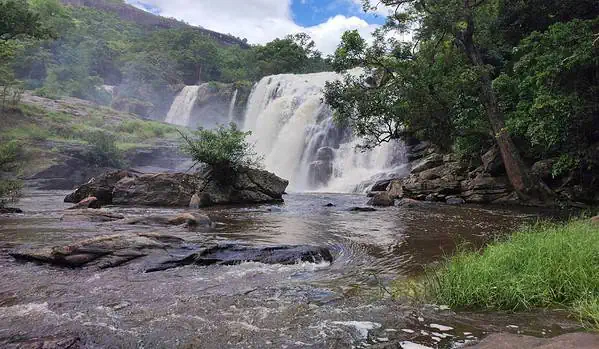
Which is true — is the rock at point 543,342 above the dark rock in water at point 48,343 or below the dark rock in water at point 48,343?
above

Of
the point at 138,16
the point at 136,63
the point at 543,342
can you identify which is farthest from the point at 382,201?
the point at 138,16

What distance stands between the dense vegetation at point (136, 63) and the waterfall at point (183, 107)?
3.30 m

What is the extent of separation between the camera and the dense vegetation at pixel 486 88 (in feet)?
42.8

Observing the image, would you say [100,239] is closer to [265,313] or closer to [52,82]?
[265,313]

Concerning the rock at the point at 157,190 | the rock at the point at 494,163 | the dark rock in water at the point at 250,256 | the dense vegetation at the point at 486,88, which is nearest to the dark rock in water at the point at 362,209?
the dense vegetation at the point at 486,88

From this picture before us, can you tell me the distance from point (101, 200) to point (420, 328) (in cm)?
1755

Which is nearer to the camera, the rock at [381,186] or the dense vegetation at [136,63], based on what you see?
the rock at [381,186]

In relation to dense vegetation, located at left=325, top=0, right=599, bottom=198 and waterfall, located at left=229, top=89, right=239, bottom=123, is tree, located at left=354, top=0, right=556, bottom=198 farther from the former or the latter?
waterfall, located at left=229, top=89, right=239, bottom=123

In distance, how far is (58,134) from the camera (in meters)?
38.8

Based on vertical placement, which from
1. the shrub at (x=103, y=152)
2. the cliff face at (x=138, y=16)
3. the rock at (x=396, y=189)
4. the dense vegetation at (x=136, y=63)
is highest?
the cliff face at (x=138, y=16)

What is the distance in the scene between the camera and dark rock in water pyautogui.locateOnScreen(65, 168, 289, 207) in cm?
1864

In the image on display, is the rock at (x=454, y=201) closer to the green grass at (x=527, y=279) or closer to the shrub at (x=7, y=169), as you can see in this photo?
the green grass at (x=527, y=279)

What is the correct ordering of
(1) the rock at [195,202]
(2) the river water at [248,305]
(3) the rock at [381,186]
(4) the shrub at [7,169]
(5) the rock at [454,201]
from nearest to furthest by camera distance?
(2) the river water at [248,305] → (4) the shrub at [7,169] → (1) the rock at [195,202] → (5) the rock at [454,201] → (3) the rock at [381,186]

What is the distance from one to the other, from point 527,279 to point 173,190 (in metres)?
16.1
